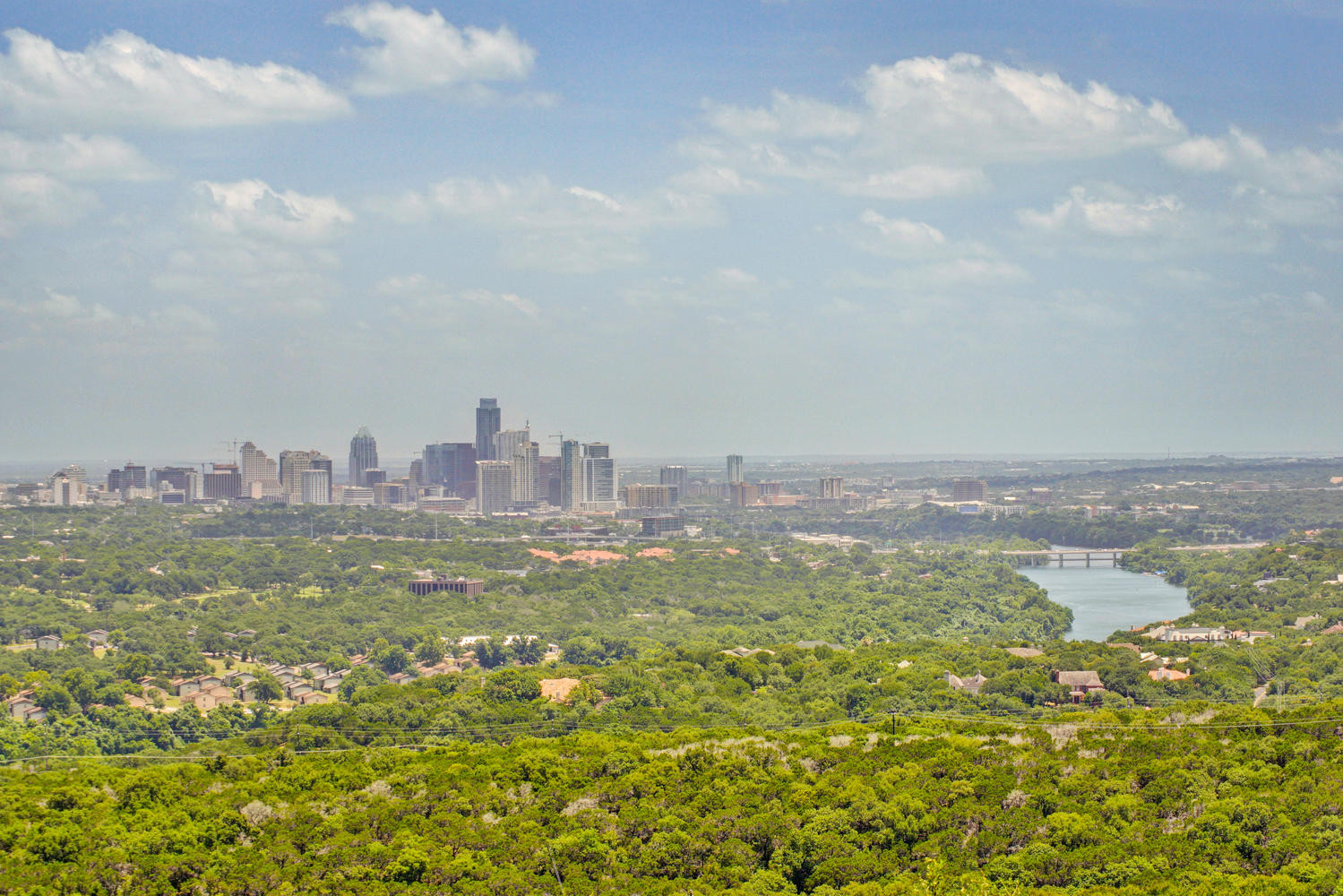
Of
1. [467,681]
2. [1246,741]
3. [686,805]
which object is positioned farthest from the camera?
[467,681]

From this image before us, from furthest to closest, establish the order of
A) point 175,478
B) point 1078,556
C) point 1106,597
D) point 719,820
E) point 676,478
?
1. point 676,478
2. point 175,478
3. point 1078,556
4. point 1106,597
5. point 719,820

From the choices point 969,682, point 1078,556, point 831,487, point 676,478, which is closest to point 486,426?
point 676,478

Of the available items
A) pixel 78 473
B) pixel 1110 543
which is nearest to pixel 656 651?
pixel 1110 543

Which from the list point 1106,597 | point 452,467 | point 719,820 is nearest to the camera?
point 719,820

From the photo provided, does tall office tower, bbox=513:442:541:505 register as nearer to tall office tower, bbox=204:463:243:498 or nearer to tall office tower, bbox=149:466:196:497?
tall office tower, bbox=204:463:243:498

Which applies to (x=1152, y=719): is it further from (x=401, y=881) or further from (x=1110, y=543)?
(x=1110, y=543)

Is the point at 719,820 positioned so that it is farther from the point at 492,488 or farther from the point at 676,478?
the point at 676,478
